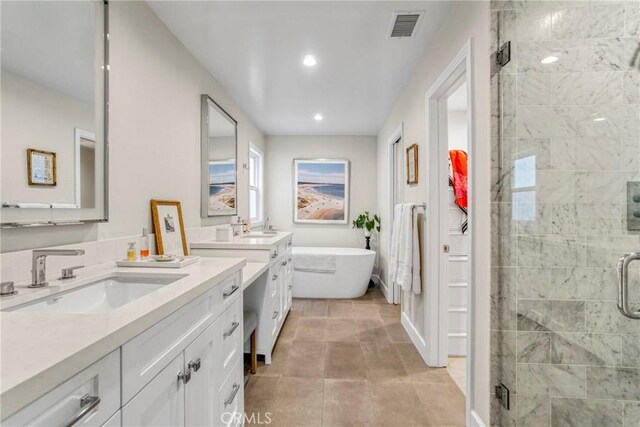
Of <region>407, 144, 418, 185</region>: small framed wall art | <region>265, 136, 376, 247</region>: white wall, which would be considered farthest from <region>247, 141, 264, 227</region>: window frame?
<region>407, 144, 418, 185</region>: small framed wall art

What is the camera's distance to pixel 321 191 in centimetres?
512

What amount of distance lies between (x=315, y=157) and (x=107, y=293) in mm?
4141

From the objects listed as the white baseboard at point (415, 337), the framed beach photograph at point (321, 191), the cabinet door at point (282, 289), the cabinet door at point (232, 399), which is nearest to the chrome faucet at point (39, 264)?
the cabinet door at point (232, 399)

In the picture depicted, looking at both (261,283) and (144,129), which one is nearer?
(144,129)

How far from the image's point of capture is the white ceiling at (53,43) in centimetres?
108

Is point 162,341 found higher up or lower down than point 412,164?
lower down

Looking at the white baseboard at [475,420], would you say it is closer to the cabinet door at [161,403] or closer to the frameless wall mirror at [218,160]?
the cabinet door at [161,403]

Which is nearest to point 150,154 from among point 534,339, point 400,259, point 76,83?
point 76,83

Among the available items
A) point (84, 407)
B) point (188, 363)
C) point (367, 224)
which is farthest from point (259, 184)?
point (84, 407)

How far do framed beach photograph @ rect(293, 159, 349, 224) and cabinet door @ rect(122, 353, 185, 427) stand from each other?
4.17 m

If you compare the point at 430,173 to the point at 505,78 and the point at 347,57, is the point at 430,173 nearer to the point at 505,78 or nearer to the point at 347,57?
the point at 505,78

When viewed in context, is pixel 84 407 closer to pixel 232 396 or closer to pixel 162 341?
pixel 162 341

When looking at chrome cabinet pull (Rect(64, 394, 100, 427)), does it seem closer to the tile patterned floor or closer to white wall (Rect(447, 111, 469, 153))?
the tile patterned floor

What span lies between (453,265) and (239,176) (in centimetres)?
250
